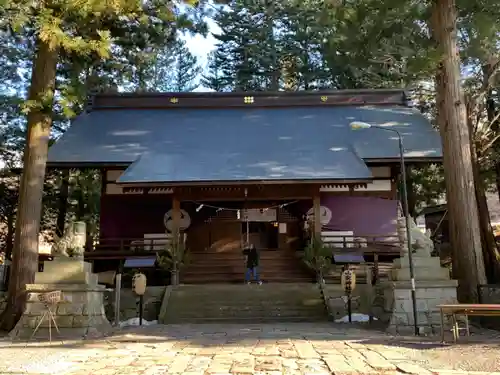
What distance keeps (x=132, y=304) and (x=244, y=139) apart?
25.6 feet

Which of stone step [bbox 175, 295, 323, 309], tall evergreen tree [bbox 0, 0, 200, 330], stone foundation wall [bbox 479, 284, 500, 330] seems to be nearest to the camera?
stone foundation wall [bbox 479, 284, 500, 330]

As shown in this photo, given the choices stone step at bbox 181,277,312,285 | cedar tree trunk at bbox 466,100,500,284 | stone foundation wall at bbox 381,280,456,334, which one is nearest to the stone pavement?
stone foundation wall at bbox 381,280,456,334

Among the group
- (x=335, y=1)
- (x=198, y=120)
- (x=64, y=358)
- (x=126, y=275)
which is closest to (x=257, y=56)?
(x=198, y=120)

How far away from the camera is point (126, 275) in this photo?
49.4 feet

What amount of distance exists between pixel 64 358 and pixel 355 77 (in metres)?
21.5

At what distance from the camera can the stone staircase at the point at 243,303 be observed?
12070 millimetres

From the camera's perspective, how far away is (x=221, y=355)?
6605 mm

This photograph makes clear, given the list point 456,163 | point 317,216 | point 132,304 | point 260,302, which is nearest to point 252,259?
point 260,302

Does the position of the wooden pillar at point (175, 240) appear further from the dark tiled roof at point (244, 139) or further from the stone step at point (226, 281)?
the dark tiled roof at point (244, 139)

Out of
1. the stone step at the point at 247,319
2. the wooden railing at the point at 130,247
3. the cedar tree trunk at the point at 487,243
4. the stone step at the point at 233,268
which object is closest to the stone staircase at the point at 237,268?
the stone step at the point at 233,268

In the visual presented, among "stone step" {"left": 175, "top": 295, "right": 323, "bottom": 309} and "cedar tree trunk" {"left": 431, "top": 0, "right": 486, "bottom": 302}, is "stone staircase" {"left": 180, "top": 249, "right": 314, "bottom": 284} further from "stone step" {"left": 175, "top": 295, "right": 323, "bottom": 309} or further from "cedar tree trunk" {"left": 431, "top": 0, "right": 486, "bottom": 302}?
"cedar tree trunk" {"left": 431, "top": 0, "right": 486, "bottom": 302}

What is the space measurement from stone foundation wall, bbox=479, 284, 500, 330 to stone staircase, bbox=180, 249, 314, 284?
5667 mm

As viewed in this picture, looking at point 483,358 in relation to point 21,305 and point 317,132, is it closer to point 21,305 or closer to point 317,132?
point 21,305

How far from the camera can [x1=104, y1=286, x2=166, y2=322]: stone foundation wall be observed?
12211mm
